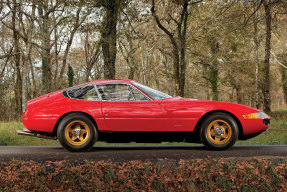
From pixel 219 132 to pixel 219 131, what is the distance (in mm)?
25

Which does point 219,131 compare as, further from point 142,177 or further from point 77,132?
point 77,132

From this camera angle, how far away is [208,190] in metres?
4.98

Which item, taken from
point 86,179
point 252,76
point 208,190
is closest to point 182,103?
point 208,190

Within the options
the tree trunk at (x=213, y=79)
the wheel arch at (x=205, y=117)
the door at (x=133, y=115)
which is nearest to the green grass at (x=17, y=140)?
the door at (x=133, y=115)

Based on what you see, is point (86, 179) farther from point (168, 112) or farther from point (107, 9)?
point (107, 9)

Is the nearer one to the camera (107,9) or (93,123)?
(93,123)

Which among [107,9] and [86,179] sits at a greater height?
[107,9]

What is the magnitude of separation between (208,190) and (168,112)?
1.69m

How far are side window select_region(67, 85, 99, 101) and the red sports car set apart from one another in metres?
0.03

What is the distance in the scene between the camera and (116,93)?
6.20 meters

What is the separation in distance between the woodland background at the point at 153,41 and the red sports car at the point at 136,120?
25.2 feet

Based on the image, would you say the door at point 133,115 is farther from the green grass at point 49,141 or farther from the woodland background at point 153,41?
the woodland background at point 153,41

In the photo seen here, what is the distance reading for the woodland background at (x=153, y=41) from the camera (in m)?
16.5

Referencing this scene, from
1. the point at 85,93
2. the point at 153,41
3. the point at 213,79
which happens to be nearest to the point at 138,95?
the point at 85,93
